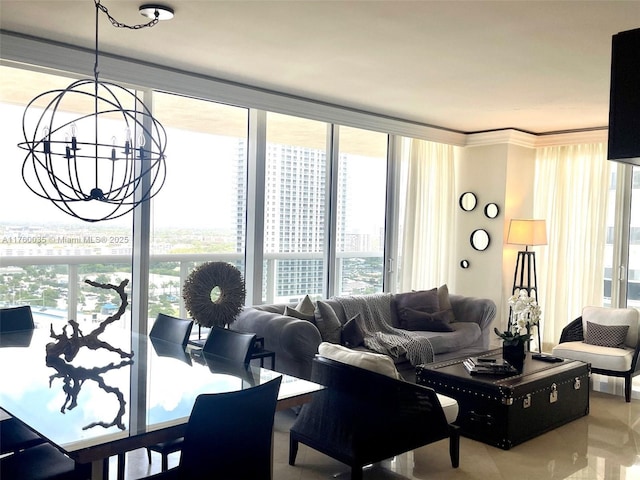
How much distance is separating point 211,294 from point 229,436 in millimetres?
2678

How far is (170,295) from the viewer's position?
5.21m

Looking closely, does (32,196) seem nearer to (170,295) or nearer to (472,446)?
(170,295)

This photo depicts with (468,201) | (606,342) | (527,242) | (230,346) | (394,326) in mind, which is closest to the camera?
(230,346)

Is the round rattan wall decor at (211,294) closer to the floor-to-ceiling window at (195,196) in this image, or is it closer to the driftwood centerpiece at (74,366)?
the floor-to-ceiling window at (195,196)

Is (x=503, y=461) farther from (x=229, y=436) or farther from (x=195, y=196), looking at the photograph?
(x=195, y=196)

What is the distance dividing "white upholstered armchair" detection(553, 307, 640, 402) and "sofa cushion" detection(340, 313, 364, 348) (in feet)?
6.31

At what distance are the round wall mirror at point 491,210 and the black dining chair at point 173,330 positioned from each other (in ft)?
15.2

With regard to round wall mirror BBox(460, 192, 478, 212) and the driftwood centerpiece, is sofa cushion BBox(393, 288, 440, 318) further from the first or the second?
the driftwood centerpiece

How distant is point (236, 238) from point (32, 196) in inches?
71.4

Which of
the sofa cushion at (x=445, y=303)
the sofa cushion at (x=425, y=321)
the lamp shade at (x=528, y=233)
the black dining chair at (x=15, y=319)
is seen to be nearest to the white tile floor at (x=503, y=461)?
the black dining chair at (x=15, y=319)

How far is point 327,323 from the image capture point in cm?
509

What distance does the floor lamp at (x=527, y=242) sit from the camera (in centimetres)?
699

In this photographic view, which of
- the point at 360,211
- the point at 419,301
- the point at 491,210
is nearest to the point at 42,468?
the point at 419,301

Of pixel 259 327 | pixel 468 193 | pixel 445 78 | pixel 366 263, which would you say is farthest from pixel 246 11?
pixel 468 193
